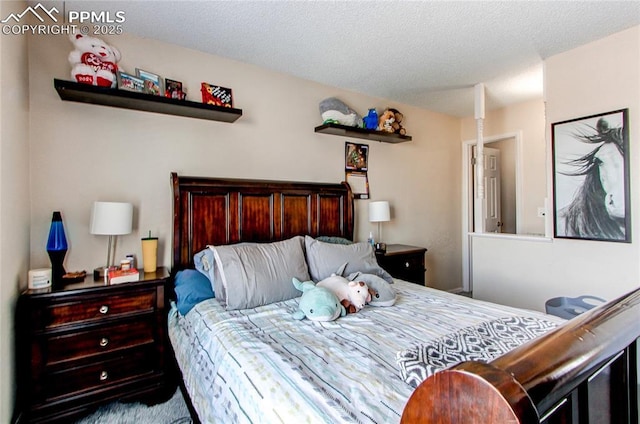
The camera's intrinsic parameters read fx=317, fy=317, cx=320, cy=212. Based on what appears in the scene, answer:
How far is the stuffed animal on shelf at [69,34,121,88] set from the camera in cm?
198

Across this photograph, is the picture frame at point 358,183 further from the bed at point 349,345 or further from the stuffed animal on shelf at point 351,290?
the stuffed animal on shelf at point 351,290

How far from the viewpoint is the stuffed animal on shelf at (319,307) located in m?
1.70

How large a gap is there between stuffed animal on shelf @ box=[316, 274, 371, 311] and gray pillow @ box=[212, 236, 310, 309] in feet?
0.82

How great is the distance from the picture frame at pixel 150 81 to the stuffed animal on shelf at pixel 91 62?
18 centimetres

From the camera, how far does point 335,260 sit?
2.36 metres

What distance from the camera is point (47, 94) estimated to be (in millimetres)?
2018

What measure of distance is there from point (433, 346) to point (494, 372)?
3.01 feet

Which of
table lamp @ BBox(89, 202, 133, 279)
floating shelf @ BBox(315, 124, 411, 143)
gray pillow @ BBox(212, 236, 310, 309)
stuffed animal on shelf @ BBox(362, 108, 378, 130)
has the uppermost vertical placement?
stuffed animal on shelf @ BBox(362, 108, 378, 130)

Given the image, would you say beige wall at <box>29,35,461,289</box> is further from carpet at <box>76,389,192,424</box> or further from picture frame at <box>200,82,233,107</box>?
carpet at <box>76,389,192,424</box>

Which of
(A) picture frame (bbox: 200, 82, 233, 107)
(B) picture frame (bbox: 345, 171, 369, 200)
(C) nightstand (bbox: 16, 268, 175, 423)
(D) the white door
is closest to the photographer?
(C) nightstand (bbox: 16, 268, 175, 423)

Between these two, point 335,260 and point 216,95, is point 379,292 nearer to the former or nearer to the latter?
point 335,260

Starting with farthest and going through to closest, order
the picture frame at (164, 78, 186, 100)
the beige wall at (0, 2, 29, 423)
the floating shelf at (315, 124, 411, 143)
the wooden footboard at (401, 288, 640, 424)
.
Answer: the floating shelf at (315, 124, 411, 143) < the picture frame at (164, 78, 186, 100) < the beige wall at (0, 2, 29, 423) < the wooden footboard at (401, 288, 640, 424)

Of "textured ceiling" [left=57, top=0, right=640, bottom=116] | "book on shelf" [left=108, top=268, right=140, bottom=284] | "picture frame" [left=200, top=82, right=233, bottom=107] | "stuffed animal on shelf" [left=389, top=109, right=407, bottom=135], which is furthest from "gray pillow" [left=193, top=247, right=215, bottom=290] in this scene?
"stuffed animal on shelf" [left=389, top=109, right=407, bottom=135]

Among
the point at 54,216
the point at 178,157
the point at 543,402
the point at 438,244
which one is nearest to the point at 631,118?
the point at 438,244
